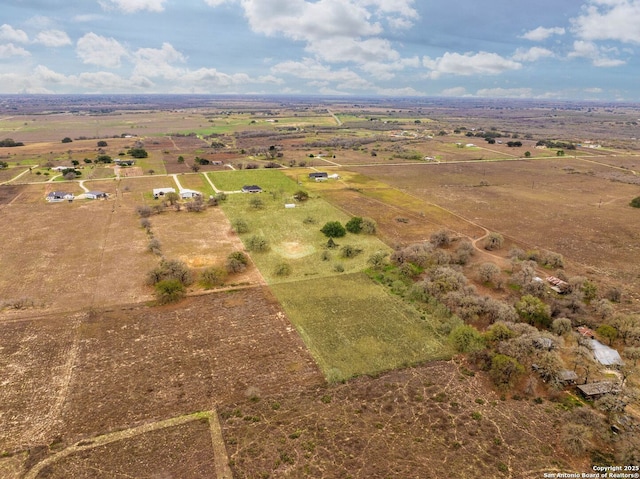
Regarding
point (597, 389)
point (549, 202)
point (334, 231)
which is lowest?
point (597, 389)

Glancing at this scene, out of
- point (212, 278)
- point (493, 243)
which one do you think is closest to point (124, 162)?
point (212, 278)

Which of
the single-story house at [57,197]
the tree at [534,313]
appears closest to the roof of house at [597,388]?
the tree at [534,313]

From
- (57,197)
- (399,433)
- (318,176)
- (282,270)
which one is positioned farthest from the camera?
(318,176)

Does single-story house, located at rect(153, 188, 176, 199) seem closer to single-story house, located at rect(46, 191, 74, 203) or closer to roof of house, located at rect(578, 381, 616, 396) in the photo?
single-story house, located at rect(46, 191, 74, 203)

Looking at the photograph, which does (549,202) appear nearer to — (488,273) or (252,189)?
(488,273)

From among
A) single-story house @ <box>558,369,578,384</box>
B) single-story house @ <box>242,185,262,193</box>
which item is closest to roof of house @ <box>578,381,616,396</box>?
single-story house @ <box>558,369,578,384</box>

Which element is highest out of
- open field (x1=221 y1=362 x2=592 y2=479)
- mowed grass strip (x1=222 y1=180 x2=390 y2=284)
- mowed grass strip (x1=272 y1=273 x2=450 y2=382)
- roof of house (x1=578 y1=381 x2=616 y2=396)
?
roof of house (x1=578 y1=381 x2=616 y2=396)
